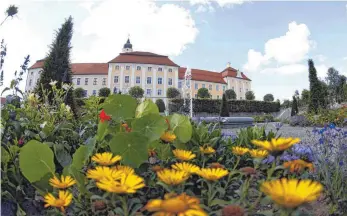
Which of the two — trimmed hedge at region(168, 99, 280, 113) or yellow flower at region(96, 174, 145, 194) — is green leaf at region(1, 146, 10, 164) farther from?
trimmed hedge at region(168, 99, 280, 113)

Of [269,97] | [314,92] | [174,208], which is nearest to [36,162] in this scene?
[174,208]

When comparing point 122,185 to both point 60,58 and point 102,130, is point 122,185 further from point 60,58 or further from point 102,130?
point 60,58

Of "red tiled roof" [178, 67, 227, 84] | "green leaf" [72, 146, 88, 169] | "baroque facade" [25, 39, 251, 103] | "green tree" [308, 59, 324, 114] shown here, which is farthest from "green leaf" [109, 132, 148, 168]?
"red tiled roof" [178, 67, 227, 84]

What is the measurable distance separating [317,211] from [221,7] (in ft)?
8.21

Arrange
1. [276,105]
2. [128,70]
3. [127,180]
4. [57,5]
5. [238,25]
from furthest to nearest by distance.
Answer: [128,70], [276,105], [238,25], [57,5], [127,180]

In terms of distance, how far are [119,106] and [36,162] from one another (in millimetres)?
376

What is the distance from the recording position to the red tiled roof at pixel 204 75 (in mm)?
47912

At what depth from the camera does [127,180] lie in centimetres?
61

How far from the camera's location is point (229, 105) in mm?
23688

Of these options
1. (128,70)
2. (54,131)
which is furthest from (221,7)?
(128,70)

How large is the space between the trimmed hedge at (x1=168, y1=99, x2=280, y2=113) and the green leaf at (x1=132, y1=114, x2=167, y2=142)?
59.3 feet

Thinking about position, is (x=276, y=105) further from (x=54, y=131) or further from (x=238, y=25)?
(x=54, y=131)

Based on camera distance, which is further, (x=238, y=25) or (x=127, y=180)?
(x=238, y=25)

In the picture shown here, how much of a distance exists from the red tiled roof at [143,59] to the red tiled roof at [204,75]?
3.63m
